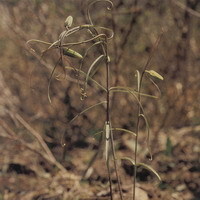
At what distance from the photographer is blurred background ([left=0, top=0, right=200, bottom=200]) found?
2.66 metres

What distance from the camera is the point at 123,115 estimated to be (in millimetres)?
3105

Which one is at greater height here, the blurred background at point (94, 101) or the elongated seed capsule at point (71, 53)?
the blurred background at point (94, 101)

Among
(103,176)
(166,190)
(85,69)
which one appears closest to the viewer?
(166,190)

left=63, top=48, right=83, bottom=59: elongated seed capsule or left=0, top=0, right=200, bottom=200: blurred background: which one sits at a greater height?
left=0, top=0, right=200, bottom=200: blurred background

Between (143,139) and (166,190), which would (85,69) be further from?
(166,190)

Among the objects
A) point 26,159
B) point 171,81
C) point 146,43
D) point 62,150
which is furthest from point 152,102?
point 26,159

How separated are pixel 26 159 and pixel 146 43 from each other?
1236mm

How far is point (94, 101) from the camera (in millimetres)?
3158

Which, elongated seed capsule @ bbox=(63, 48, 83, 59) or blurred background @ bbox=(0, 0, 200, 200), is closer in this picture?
elongated seed capsule @ bbox=(63, 48, 83, 59)

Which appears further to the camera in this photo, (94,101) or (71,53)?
(94,101)

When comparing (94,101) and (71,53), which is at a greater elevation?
(94,101)

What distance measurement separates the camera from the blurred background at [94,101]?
105 inches

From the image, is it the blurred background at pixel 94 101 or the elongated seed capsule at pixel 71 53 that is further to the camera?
the blurred background at pixel 94 101

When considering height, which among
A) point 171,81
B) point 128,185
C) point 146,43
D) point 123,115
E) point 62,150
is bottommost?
point 128,185
